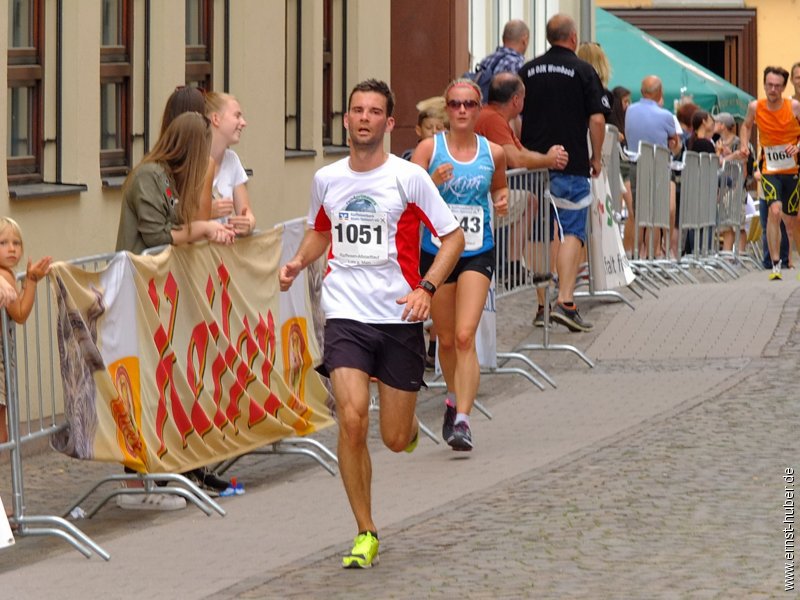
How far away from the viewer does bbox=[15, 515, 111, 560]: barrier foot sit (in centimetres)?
873

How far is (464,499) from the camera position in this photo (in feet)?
31.8

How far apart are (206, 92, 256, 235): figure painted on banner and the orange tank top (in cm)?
1033

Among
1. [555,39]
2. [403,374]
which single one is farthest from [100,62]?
[403,374]

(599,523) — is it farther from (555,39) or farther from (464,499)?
(555,39)

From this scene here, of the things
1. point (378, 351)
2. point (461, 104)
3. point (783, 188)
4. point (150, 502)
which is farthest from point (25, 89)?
point (783, 188)

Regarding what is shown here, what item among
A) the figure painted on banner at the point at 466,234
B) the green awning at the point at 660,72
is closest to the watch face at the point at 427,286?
the figure painted on banner at the point at 466,234

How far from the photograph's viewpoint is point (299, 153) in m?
18.7

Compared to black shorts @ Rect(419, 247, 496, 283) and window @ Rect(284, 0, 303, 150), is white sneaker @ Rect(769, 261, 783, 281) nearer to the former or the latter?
window @ Rect(284, 0, 303, 150)

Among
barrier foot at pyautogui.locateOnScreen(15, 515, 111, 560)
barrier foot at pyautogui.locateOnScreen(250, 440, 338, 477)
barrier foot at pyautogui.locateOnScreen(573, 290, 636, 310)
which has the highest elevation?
barrier foot at pyautogui.locateOnScreen(573, 290, 636, 310)

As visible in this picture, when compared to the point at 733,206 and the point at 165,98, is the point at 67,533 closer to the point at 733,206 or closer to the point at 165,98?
the point at 165,98

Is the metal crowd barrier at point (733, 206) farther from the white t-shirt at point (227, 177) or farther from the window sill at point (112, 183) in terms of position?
the white t-shirt at point (227, 177)

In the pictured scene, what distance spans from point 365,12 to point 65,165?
7580 mm

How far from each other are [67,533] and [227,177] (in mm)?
2985

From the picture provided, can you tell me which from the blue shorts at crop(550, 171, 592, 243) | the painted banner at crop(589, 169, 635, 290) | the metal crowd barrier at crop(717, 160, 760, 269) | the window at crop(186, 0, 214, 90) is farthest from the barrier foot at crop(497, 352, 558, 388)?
the metal crowd barrier at crop(717, 160, 760, 269)
